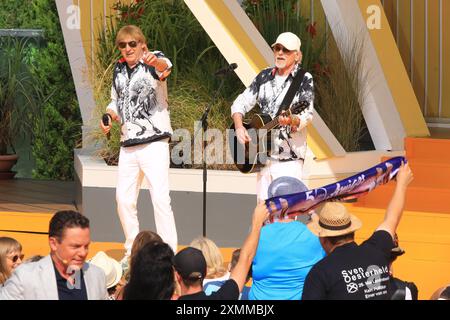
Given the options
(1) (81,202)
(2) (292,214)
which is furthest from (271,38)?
(2) (292,214)

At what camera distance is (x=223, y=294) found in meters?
6.05

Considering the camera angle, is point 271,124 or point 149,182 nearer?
point 271,124

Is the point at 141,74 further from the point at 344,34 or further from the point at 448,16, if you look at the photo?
the point at 448,16

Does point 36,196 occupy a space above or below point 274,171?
below

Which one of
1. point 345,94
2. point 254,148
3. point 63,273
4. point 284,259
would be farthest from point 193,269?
point 345,94

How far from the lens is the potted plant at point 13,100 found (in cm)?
1436

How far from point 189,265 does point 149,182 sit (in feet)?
12.7

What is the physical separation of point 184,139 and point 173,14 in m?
1.72

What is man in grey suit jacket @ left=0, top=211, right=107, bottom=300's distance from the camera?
6188 millimetres

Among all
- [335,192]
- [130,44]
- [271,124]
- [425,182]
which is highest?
[130,44]

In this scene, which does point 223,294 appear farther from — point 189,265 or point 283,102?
point 283,102

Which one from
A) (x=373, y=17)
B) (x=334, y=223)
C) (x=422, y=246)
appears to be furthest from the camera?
(x=373, y=17)

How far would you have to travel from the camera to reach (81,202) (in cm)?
1182

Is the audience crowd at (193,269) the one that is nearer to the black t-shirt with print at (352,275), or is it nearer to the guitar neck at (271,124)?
the black t-shirt with print at (352,275)
